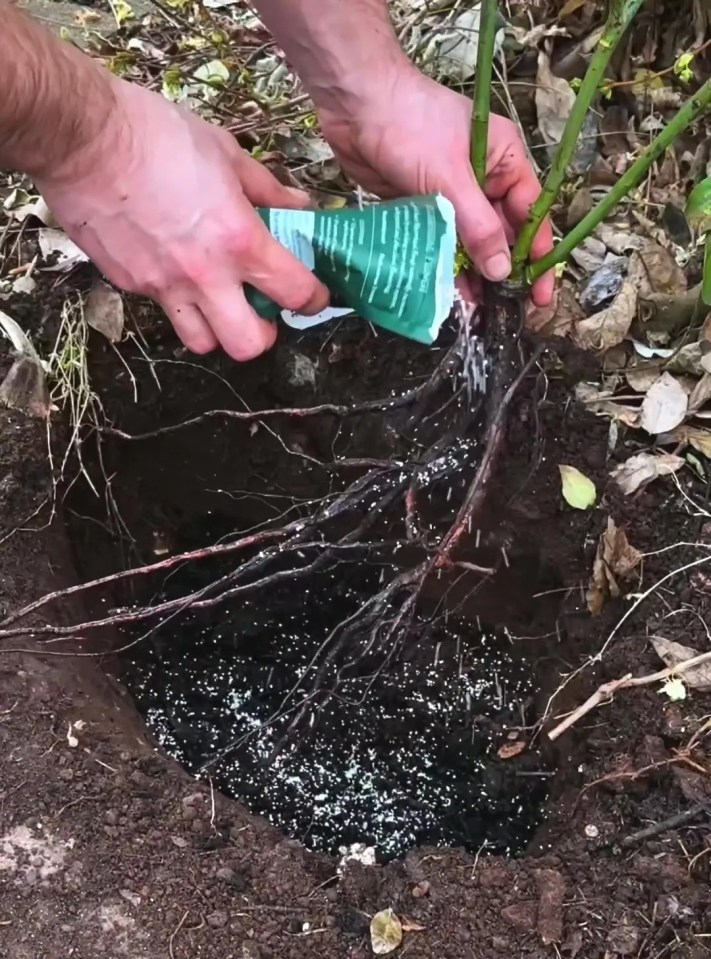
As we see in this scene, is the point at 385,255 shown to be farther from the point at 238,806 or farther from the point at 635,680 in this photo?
the point at 238,806

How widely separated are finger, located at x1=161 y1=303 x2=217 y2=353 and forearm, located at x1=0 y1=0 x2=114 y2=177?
0.19m

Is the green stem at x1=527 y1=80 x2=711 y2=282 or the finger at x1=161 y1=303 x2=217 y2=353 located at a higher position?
the green stem at x1=527 y1=80 x2=711 y2=282

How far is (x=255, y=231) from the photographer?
91 centimetres

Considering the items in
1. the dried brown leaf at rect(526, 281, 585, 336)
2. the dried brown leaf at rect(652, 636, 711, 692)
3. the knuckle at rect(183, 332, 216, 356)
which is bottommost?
the dried brown leaf at rect(652, 636, 711, 692)

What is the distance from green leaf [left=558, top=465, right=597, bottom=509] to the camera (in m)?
1.21

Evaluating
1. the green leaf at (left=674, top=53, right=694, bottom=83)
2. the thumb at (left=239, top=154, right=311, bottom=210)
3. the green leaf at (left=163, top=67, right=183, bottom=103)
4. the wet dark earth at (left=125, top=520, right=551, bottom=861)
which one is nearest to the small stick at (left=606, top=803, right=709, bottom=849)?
the wet dark earth at (left=125, top=520, right=551, bottom=861)

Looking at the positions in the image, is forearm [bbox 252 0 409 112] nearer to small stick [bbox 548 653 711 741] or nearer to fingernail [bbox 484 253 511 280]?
fingernail [bbox 484 253 511 280]

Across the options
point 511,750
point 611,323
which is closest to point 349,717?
point 511,750

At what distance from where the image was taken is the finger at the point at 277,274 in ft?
3.01

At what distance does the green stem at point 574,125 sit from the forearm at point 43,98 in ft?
1.56

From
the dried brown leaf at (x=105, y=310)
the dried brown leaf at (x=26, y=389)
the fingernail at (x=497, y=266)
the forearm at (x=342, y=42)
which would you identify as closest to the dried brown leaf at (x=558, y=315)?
the fingernail at (x=497, y=266)

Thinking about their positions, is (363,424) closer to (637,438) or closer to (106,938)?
(637,438)

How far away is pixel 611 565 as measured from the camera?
1.17 m

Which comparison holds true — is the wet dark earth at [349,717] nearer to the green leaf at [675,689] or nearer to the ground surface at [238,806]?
the ground surface at [238,806]
